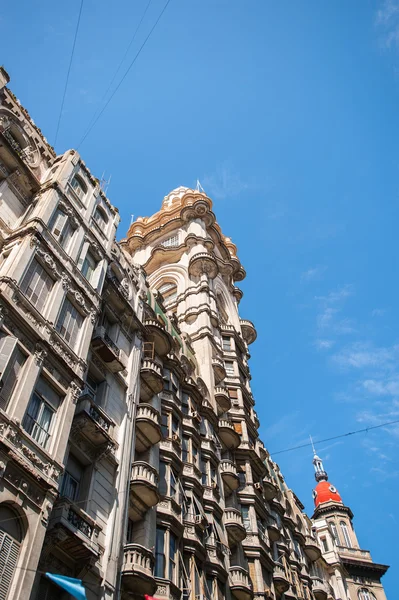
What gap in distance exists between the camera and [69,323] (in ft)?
74.7

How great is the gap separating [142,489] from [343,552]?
64160 mm

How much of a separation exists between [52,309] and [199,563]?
46.3 ft

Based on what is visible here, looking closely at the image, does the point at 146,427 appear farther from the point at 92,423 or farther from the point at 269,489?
the point at 269,489

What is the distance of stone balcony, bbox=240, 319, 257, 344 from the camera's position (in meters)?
59.8

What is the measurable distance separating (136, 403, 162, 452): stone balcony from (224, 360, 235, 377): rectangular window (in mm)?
21294

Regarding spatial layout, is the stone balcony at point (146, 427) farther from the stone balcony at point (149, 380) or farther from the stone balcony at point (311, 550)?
the stone balcony at point (311, 550)

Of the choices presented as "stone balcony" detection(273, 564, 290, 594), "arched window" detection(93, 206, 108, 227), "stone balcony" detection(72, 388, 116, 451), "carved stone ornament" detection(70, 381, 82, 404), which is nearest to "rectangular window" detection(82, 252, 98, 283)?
"arched window" detection(93, 206, 108, 227)

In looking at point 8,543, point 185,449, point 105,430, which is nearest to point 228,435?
point 185,449

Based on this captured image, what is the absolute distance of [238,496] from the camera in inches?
1465

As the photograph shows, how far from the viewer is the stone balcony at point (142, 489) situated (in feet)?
79.1

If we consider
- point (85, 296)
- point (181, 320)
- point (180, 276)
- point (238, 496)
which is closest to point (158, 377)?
point (85, 296)

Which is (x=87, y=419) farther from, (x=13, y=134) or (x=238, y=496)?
(x=238, y=496)

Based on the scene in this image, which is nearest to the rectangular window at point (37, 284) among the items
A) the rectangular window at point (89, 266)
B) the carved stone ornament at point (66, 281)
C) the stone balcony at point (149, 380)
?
the carved stone ornament at point (66, 281)

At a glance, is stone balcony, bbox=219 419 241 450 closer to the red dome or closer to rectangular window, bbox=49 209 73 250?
rectangular window, bbox=49 209 73 250
